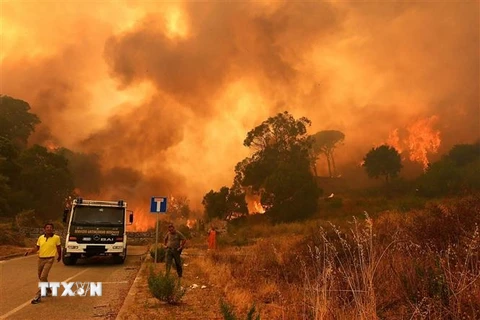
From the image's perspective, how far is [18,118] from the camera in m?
67.0

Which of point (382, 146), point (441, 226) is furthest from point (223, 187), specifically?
point (441, 226)

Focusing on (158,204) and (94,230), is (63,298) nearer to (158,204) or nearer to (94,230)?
(158,204)

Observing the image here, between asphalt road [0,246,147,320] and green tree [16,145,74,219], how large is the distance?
4118 centimetres

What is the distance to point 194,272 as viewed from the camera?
13.6 meters

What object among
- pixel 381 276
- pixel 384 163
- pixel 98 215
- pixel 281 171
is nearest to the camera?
pixel 381 276

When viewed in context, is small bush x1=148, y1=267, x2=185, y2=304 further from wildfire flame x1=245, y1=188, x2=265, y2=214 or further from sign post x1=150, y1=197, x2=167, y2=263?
wildfire flame x1=245, y1=188, x2=265, y2=214

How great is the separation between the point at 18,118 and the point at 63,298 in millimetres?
69007

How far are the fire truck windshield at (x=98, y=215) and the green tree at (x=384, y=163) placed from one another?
64.5 metres

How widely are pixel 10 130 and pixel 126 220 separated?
56703 millimetres

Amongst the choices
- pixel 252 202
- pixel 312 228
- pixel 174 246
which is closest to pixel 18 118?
pixel 252 202

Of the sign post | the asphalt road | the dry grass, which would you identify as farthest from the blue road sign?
the dry grass

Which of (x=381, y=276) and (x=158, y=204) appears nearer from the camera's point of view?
(x=381, y=276)

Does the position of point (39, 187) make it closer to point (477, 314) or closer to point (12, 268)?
point (12, 268)

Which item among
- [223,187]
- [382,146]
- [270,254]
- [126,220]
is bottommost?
[270,254]
